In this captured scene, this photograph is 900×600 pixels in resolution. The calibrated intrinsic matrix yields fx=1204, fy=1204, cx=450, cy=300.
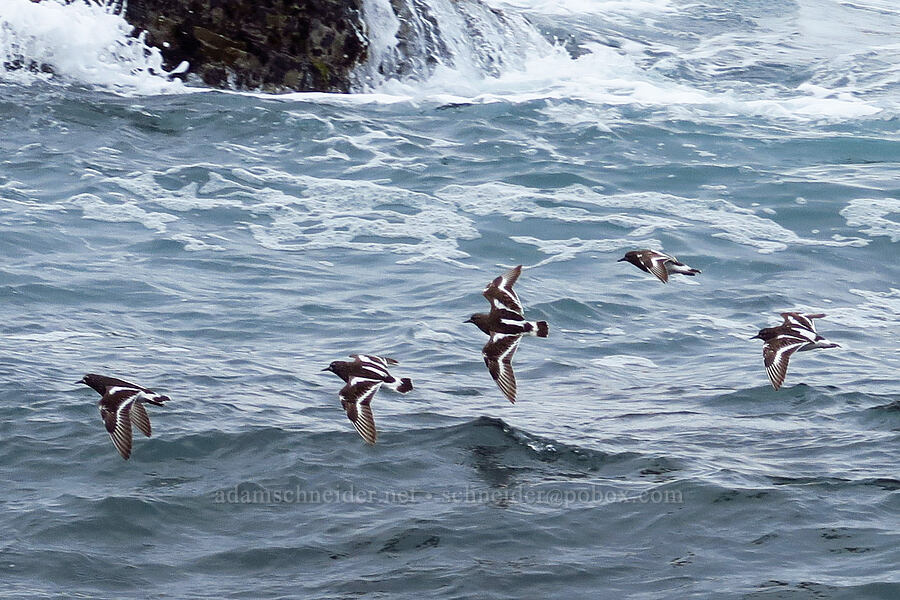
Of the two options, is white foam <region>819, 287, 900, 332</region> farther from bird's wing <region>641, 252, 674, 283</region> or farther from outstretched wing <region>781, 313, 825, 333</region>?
outstretched wing <region>781, 313, 825, 333</region>

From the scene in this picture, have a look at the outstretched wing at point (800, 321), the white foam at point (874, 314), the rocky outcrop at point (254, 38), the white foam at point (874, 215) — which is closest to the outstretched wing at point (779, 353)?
the outstretched wing at point (800, 321)

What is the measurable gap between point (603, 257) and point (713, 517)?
6190 millimetres

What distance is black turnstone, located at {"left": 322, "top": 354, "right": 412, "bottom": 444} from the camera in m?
7.39

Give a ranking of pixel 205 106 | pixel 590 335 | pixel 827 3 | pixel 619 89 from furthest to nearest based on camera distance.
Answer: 1. pixel 827 3
2. pixel 619 89
3. pixel 205 106
4. pixel 590 335

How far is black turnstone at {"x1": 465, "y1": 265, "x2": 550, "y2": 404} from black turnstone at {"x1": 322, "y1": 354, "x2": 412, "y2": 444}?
65cm

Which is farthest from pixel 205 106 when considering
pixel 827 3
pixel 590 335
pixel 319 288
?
pixel 827 3

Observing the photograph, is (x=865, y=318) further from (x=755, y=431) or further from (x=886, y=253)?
(x=755, y=431)

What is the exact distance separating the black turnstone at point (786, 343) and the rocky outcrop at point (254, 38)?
39.0 feet

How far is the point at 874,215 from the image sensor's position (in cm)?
1459

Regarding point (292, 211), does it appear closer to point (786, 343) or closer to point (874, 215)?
point (874, 215)

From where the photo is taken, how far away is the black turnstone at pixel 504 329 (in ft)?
26.5

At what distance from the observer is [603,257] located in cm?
1305

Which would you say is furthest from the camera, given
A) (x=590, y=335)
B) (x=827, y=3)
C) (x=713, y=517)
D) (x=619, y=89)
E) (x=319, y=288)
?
(x=827, y=3)

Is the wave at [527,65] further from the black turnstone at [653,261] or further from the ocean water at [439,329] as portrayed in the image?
the black turnstone at [653,261]
